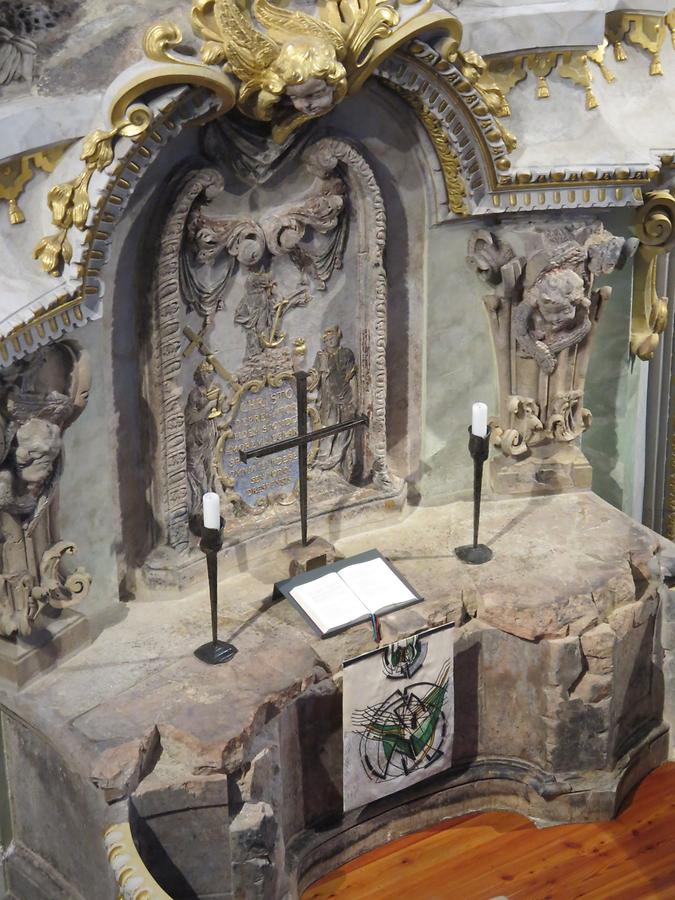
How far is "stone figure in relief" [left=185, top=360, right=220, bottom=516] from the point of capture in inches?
264

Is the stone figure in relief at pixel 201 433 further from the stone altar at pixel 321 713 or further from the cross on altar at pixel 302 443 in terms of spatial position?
the stone altar at pixel 321 713

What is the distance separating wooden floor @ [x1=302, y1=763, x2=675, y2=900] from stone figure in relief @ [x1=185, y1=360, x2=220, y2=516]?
189 cm

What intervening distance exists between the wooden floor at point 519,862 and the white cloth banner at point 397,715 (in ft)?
1.06

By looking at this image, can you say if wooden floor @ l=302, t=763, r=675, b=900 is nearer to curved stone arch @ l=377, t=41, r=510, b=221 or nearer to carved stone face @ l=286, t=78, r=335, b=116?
curved stone arch @ l=377, t=41, r=510, b=221

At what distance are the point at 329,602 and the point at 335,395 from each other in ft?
3.99

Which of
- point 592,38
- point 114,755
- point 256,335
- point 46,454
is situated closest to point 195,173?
point 256,335

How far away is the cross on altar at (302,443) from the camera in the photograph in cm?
663

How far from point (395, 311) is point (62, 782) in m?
2.89

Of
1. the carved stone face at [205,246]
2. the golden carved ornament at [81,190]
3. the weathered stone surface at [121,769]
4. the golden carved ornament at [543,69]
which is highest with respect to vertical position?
the golden carved ornament at [543,69]

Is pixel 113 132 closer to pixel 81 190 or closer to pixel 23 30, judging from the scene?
pixel 81 190

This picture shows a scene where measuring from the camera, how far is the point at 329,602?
21.5ft

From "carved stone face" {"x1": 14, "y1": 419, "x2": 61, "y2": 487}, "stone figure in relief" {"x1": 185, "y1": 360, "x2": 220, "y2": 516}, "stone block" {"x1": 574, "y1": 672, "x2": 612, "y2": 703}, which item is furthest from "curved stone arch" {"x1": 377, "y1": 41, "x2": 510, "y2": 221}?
"stone block" {"x1": 574, "y1": 672, "x2": 612, "y2": 703}

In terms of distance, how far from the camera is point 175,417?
6555 millimetres

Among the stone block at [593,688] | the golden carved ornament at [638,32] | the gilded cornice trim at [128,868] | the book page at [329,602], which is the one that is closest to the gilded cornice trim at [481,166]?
the golden carved ornament at [638,32]
